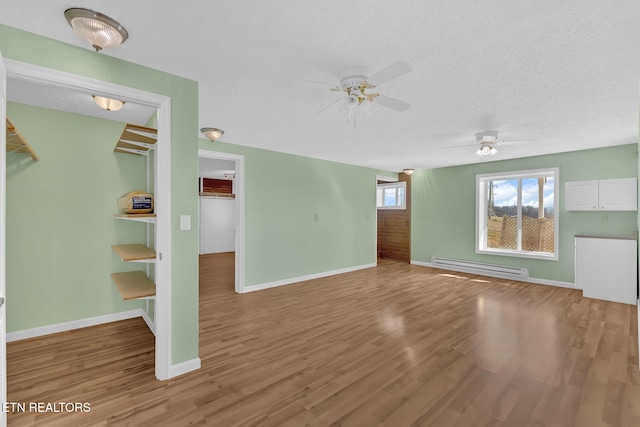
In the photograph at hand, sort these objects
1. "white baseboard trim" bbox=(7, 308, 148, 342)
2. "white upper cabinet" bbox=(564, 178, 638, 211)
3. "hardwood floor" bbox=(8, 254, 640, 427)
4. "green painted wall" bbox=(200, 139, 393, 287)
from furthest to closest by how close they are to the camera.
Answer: "green painted wall" bbox=(200, 139, 393, 287), "white upper cabinet" bbox=(564, 178, 638, 211), "white baseboard trim" bbox=(7, 308, 148, 342), "hardwood floor" bbox=(8, 254, 640, 427)

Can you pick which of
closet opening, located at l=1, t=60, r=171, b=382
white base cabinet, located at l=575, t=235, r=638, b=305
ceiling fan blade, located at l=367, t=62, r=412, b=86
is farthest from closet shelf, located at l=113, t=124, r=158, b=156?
white base cabinet, located at l=575, t=235, r=638, b=305

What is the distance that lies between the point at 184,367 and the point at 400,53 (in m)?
2.87

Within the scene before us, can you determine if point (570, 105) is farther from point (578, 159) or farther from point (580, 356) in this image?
point (578, 159)

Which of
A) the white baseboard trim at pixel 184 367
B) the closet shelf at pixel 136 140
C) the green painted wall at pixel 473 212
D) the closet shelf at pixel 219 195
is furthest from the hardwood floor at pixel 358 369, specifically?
the closet shelf at pixel 219 195

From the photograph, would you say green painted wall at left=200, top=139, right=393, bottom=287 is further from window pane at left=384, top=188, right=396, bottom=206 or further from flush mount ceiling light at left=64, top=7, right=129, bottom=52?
flush mount ceiling light at left=64, top=7, right=129, bottom=52

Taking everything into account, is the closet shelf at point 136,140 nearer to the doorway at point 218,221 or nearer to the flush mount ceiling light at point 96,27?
the flush mount ceiling light at point 96,27

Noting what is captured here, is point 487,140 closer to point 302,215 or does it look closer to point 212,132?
point 302,215

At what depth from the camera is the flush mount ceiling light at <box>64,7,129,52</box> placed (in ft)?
5.05

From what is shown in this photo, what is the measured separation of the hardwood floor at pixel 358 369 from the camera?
184 centimetres

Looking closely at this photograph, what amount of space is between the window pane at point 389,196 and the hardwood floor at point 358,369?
172 inches

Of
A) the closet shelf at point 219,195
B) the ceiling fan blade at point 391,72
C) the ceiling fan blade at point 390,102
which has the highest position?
the ceiling fan blade at point 391,72

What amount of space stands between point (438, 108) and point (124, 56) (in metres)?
2.76

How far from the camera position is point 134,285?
278cm

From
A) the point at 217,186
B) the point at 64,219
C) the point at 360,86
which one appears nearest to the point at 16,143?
the point at 64,219
